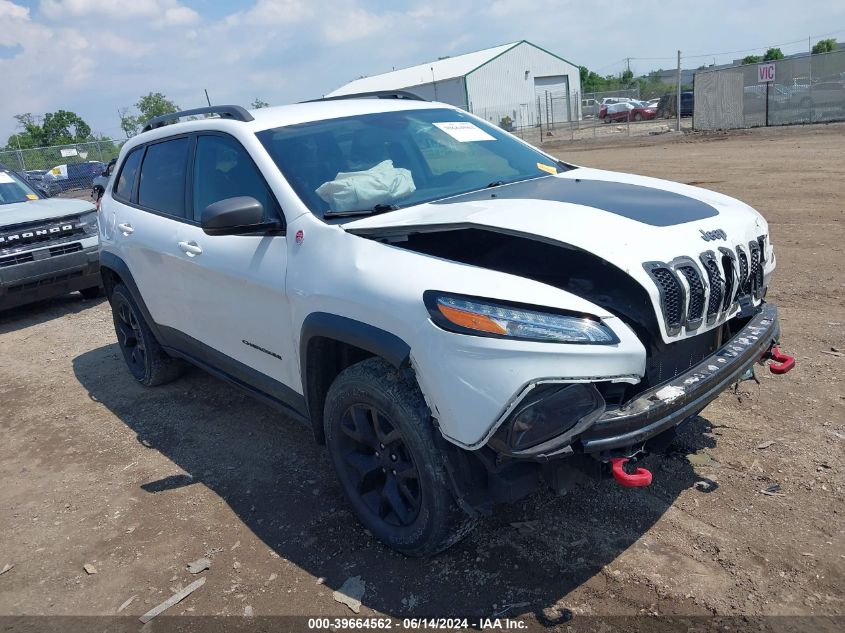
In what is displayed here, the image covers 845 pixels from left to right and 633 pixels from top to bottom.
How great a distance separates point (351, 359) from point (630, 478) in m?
1.38

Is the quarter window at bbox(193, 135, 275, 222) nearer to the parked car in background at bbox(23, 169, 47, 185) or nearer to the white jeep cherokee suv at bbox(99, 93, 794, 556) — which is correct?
the white jeep cherokee suv at bbox(99, 93, 794, 556)

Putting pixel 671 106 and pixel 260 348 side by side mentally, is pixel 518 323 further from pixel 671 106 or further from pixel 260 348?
pixel 671 106

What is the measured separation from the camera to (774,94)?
2411 centimetres

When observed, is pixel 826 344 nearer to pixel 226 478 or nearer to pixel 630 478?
pixel 630 478

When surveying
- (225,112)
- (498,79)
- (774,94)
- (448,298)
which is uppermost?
(498,79)

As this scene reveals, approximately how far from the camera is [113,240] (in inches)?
205

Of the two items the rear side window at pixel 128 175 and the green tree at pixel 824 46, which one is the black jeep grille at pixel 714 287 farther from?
the green tree at pixel 824 46

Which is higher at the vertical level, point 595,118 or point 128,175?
point 128,175

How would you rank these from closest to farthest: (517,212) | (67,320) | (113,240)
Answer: (517,212), (113,240), (67,320)

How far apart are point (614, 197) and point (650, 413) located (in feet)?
3.88

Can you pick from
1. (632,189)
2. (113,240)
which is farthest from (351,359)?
(113,240)

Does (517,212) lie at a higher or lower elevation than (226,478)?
higher

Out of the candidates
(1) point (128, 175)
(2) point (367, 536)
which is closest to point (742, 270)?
(2) point (367, 536)

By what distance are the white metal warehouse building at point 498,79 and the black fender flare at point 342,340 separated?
47497 millimetres
